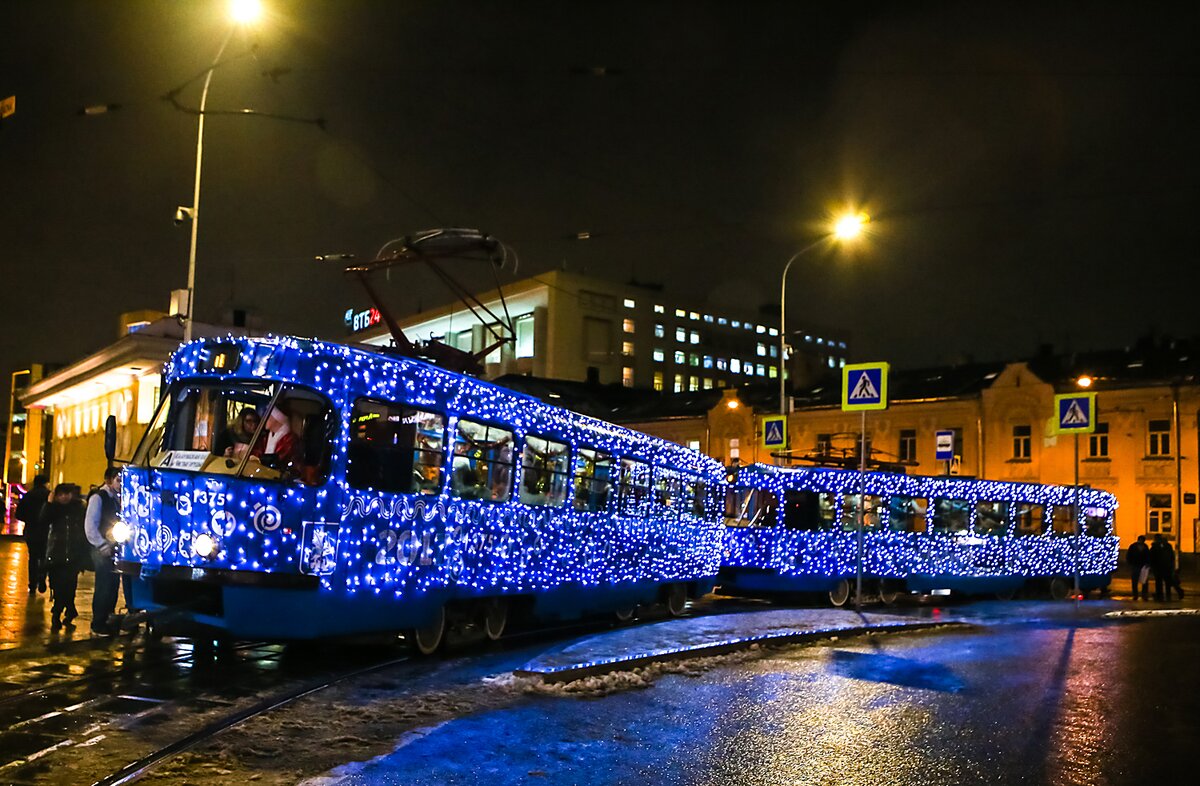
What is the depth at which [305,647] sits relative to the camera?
13.4m

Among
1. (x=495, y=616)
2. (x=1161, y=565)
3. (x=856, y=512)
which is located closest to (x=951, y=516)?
(x=856, y=512)

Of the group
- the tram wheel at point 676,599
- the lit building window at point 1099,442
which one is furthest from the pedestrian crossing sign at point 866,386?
the lit building window at point 1099,442

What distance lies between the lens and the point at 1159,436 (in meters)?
47.4

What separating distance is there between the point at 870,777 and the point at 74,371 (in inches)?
2244

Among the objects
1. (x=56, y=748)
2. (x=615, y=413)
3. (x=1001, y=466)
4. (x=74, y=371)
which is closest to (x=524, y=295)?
(x=615, y=413)

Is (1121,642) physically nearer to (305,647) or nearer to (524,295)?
(305,647)

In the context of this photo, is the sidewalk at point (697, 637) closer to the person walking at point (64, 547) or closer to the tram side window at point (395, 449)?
the tram side window at point (395, 449)

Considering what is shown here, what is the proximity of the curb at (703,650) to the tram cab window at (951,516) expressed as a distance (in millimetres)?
8409

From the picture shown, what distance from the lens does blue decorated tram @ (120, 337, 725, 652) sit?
1073 centimetres

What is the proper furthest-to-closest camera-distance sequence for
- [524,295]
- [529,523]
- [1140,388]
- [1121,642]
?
[524,295], [1140,388], [1121,642], [529,523]

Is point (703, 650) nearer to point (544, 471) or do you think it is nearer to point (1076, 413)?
point (544, 471)

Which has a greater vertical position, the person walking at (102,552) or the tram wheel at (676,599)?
the person walking at (102,552)

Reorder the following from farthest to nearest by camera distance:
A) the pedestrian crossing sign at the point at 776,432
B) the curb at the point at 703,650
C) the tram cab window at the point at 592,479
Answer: the pedestrian crossing sign at the point at 776,432
the tram cab window at the point at 592,479
the curb at the point at 703,650

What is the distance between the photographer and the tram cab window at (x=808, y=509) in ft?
78.9
